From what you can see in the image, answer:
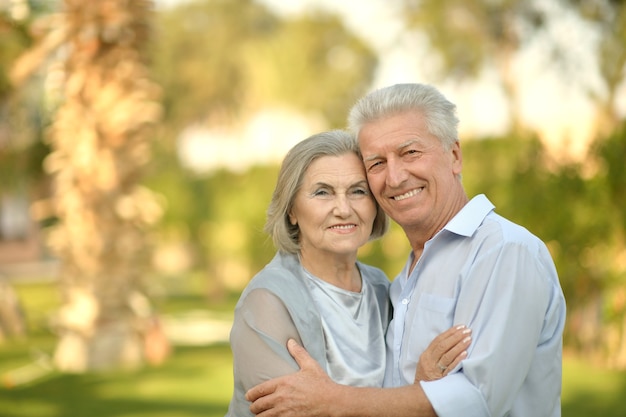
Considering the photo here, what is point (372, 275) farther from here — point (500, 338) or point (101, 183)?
point (101, 183)

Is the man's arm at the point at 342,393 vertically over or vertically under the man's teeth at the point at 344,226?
under

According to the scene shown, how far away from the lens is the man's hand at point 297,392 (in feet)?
8.21

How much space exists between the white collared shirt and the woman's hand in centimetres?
3

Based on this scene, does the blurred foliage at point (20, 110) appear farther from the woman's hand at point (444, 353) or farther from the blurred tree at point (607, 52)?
the woman's hand at point (444, 353)

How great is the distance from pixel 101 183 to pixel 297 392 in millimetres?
6332

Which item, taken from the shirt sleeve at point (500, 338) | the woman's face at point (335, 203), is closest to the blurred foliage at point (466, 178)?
the woman's face at point (335, 203)

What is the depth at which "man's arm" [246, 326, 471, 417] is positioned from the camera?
2.41m

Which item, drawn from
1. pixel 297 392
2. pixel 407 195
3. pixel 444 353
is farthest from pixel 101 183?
pixel 444 353

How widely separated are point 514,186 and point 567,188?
2.08 feet

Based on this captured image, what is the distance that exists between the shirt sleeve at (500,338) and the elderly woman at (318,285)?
504 millimetres

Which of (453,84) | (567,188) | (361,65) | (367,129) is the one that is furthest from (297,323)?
(361,65)

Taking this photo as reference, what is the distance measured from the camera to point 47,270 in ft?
76.5

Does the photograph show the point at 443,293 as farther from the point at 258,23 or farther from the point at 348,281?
the point at 258,23

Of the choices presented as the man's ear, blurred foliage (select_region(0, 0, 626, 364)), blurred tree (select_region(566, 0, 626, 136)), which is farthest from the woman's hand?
blurred tree (select_region(566, 0, 626, 136))
